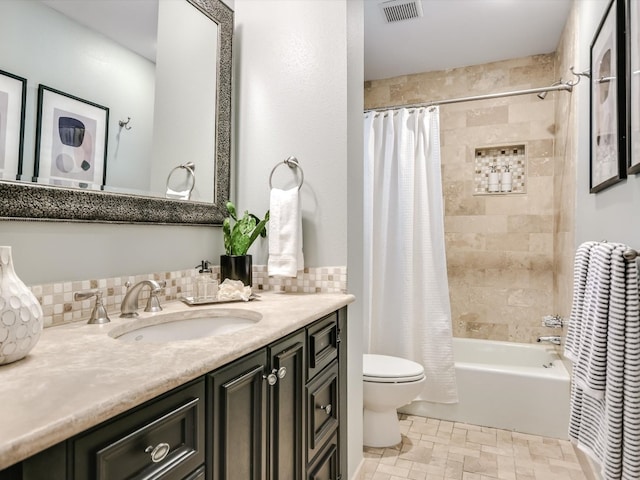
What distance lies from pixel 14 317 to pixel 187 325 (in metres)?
0.61

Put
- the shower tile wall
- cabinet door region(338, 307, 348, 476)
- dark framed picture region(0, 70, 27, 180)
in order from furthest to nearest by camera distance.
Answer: the shower tile wall
cabinet door region(338, 307, 348, 476)
dark framed picture region(0, 70, 27, 180)

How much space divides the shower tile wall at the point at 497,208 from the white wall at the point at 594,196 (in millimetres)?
851

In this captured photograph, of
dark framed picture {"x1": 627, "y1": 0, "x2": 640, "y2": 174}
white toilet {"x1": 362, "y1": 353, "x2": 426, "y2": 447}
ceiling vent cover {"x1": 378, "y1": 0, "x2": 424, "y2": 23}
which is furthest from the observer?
ceiling vent cover {"x1": 378, "y1": 0, "x2": 424, "y2": 23}

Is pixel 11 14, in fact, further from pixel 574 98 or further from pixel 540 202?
pixel 540 202

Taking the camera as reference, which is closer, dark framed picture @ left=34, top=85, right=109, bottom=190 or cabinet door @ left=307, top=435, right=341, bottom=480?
dark framed picture @ left=34, top=85, right=109, bottom=190

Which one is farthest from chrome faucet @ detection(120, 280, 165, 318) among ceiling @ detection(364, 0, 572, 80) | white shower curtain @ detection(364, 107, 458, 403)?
ceiling @ detection(364, 0, 572, 80)

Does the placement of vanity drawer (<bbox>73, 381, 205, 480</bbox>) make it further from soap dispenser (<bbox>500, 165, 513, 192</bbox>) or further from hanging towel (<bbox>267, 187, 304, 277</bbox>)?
soap dispenser (<bbox>500, 165, 513, 192</bbox>)

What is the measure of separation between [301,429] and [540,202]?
2.69 metres

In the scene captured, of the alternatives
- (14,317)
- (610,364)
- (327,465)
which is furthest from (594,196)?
(14,317)

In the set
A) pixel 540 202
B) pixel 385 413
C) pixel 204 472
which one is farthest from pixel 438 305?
pixel 204 472

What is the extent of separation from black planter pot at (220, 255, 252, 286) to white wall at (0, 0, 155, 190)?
433 mm

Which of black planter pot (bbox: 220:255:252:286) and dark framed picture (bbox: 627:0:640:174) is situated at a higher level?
dark framed picture (bbox: 627:0:640:174)

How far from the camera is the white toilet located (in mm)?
2184

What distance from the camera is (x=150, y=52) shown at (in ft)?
4.88
